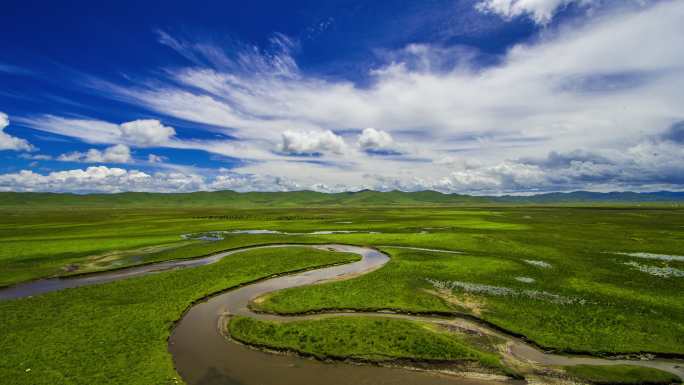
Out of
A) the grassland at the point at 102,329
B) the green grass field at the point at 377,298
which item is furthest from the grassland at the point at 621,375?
the grassland at the point at 102,329

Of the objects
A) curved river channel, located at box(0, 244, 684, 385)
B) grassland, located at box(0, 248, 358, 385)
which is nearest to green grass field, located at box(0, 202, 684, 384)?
grassland, located at box(0, 248, 358, 385)

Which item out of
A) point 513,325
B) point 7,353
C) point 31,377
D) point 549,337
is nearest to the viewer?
point 31,377

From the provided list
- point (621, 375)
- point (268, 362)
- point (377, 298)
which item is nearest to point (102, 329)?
point (268, 362)

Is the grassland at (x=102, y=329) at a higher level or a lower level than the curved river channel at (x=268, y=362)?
higher

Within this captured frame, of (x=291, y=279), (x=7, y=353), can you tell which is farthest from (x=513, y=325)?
(x=7, y=353)

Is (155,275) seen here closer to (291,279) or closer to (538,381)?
(291,279)

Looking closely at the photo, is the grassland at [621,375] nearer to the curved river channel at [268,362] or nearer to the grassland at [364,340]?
the curved river channel at [268,362]
